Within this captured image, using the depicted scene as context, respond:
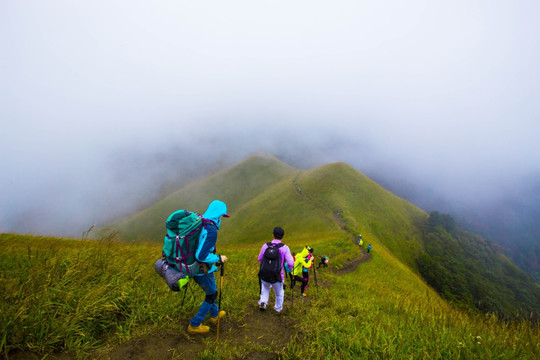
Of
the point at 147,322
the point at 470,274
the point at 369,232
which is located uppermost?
the point at 147,322

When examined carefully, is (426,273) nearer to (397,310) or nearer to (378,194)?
(378,194)

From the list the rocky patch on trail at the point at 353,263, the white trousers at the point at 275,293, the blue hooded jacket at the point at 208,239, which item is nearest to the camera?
the blue hooded jacket at the point at 208,239

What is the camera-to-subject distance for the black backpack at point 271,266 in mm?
5757

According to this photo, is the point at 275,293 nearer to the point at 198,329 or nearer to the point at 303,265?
the point at 198,329

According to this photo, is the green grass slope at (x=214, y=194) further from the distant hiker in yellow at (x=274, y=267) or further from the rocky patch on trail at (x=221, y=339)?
the rocky patch on trail at (x=221, y=339)

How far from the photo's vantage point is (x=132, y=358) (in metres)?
3.47

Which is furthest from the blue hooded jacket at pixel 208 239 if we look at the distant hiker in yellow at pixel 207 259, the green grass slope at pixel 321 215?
the green grass slope at pixel 321 215

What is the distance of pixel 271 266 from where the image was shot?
19.0ft

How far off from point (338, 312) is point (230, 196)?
76.7m

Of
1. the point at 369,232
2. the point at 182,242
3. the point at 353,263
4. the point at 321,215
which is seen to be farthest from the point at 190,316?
the point at 321,215

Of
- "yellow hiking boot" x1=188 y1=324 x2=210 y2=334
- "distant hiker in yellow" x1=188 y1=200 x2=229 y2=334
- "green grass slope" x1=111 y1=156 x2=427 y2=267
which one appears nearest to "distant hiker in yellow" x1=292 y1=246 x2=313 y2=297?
"distant hiker in yellow" x1=188 y1=200 x2=229 y2=334

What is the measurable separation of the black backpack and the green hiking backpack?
2.12m

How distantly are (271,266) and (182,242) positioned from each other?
2.59 m

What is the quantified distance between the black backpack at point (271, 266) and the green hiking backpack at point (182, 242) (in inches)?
83.6
